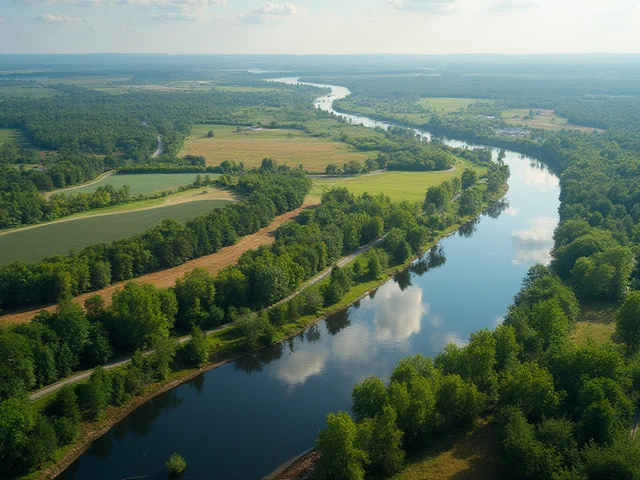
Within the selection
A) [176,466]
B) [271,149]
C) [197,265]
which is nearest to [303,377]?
[176,466]

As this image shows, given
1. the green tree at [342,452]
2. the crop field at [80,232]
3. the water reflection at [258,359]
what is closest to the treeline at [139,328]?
the water reflection at [258,359]

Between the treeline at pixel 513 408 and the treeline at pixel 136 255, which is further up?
the treeline at pixel 513 408

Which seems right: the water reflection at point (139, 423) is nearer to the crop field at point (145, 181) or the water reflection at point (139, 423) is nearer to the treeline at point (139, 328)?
the treeline at point (139, 328)

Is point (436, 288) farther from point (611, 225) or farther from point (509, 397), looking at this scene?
point (509, 397)

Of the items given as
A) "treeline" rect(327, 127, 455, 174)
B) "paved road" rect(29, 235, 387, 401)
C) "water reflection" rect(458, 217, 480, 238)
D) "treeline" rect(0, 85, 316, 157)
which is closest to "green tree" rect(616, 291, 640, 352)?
"paved road" rect(29, 235, 387, 401)

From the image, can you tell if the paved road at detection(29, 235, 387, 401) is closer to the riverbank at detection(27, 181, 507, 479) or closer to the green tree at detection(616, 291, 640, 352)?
the riverbank at detection(27, 181, 507, 479)

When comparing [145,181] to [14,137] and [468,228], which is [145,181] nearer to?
[468,228]

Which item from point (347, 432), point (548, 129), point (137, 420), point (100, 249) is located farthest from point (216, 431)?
point (548, 129)
